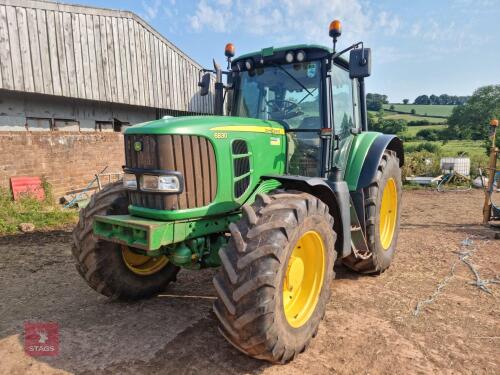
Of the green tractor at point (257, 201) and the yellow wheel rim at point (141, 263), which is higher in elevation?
the green tractor at point (257, 201)

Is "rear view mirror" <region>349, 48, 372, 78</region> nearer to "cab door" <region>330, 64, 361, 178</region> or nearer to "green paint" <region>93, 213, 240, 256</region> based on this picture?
"cab door" <region>330, 64, 361, 178</region>

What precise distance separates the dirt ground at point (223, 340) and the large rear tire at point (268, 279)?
26cm

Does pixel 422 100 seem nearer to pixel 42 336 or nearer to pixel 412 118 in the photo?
pixel 412 118

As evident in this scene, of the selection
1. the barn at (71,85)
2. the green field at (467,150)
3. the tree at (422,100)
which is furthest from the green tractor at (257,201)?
the tree at (422,100)

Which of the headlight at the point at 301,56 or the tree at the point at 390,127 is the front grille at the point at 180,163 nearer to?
the headlight at the point at 301,56

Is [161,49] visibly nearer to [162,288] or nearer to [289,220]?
[162,288]

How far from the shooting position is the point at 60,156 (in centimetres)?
869

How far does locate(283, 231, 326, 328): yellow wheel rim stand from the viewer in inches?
113

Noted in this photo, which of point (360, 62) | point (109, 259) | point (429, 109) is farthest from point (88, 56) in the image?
point (429, 109)

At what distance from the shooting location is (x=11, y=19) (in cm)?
785

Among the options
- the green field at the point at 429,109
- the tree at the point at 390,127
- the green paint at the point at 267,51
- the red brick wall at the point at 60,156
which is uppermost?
the green field at the point at 429,109

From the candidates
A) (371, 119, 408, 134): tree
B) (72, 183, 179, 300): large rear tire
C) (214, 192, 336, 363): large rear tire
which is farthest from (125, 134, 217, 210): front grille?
(371, 119, 408, 134): tree

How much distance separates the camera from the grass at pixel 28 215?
6.77m

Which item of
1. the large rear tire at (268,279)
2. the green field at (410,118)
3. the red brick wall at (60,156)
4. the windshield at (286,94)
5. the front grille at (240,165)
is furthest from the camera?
the green field at (410,118)
